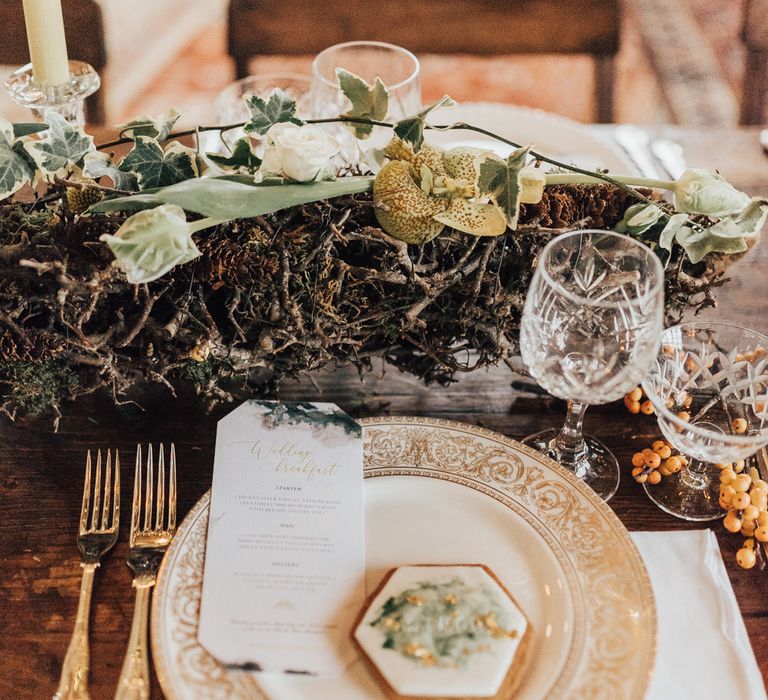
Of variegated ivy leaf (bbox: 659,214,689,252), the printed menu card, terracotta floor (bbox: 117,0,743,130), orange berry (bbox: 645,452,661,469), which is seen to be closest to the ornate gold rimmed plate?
the printed menu card

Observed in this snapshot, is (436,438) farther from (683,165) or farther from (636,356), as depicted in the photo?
(683,165)

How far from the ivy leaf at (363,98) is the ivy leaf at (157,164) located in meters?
0.15

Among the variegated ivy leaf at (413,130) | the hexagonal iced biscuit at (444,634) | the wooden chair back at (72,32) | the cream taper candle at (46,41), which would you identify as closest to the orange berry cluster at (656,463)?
the hexagonal iced biscuit at (444,634)

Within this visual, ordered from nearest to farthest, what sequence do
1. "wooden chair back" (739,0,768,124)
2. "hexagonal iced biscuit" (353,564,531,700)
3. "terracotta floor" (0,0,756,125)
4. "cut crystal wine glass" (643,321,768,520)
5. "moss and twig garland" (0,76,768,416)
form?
"hexagonal iced biscuit" (353,564,531,700), "moss and twig garland" (0,76,768,416), "cut crystal wine glass" (643,321,768,520), "wooden chair back" (739,0,768,124), "terracotta floor" (0,0,756,125)

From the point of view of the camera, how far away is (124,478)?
752 millimetres

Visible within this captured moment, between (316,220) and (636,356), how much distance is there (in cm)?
28

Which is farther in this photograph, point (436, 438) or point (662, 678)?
point (436, 438)

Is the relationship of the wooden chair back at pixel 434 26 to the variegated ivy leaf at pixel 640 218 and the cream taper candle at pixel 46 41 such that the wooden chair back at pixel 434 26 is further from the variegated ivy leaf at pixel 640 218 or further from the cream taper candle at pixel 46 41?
→ the variegated ivy leaf at pixel 640 218

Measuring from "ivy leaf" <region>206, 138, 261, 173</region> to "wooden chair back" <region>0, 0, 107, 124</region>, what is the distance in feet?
4.76

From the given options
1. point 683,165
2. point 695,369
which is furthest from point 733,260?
point 683,165

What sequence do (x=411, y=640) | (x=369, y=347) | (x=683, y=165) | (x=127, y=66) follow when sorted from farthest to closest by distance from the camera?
(x=127, y=66), (x=683, y=165), (x=369, y=347), (x=411, y=640)

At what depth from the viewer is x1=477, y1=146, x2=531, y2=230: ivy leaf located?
0.64m

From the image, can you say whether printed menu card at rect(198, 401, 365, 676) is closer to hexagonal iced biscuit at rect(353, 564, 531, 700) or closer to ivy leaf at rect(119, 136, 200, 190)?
hexagonal iced biscuit at rect(353, 564, 531, 700)

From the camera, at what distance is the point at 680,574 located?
27.0 inches
